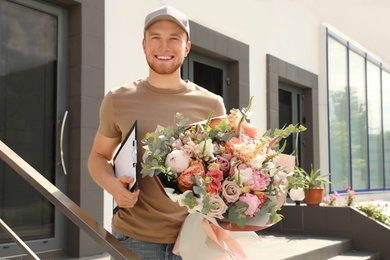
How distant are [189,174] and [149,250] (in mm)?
350

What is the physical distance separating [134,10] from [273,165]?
11.7 feet

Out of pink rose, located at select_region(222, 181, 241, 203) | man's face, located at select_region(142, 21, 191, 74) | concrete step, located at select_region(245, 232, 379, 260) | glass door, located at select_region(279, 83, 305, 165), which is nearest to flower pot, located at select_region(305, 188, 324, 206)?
concrete step, located at select_region(245, 232, 379, 260)

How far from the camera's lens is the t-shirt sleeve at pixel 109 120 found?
166 centimetres

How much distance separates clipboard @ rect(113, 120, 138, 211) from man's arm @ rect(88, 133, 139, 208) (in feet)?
0.06

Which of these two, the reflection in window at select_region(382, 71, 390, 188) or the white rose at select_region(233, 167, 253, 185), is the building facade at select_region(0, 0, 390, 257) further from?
the white rose at select_region(233, 167, 253, 185)

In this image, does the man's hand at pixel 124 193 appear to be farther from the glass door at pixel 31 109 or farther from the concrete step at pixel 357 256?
the concrete step at pixel 357 256

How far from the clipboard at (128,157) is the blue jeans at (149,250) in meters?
0.21

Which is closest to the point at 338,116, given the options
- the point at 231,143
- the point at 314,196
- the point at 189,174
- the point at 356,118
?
the point at 356,118

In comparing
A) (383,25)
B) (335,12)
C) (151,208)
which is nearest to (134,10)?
(151,208)

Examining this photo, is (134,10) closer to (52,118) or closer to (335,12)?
(52,118)

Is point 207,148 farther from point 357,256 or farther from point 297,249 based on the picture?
point 357,256

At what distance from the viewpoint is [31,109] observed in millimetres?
3922

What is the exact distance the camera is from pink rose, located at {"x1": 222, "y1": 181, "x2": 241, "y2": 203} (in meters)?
1.42

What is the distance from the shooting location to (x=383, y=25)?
42.5 feet
